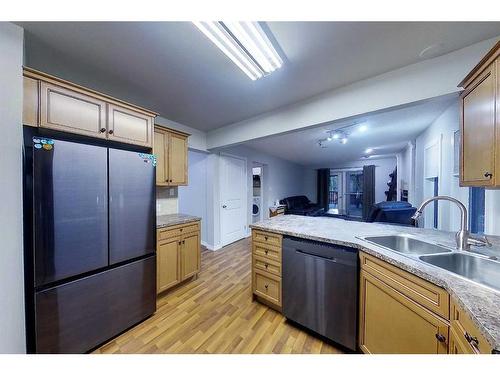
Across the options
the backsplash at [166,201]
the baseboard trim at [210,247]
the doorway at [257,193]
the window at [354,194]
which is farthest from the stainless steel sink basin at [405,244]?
the window at [354,194]

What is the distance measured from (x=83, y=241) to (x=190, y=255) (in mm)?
1320

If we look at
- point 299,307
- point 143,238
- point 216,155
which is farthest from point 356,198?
point 143,238

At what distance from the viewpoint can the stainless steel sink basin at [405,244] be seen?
1.42 meters

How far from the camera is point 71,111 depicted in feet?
4.82

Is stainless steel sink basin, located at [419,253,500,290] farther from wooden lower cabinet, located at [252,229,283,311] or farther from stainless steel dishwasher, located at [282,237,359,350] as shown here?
wooden lower cabinet, located at [252,229,283,311]

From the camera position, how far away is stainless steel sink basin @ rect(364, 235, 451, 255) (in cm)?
142

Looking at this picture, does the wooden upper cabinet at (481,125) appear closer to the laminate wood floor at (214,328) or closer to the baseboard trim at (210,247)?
the laminate wood floor at (214,328)

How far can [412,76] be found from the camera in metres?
1.67

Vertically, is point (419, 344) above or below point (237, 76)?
below

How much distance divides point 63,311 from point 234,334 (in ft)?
4.42

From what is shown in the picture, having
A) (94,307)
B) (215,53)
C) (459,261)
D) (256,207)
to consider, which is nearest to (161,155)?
(215,53)

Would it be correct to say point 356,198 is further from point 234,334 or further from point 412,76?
point 234,334

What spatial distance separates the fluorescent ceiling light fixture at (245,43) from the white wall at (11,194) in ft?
4.11
